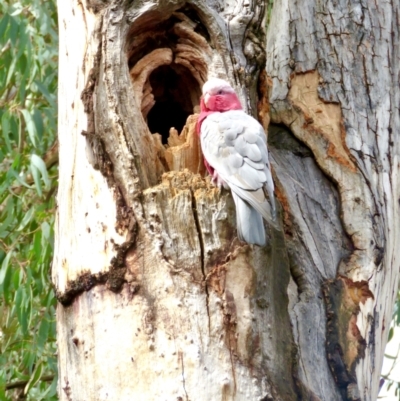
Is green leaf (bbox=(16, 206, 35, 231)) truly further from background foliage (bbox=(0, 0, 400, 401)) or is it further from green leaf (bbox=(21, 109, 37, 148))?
green leaf (bbox=(21, 109, 37, 148))

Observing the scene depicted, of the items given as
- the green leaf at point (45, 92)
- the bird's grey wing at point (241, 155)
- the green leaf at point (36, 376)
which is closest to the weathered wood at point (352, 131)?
the bird's grey wing at point (241, 155)

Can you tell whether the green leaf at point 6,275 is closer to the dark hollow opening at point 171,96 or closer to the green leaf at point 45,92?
the green leaf at point 45,92

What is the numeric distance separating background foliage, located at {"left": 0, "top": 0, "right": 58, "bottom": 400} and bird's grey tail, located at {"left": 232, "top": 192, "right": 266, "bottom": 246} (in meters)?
1.25

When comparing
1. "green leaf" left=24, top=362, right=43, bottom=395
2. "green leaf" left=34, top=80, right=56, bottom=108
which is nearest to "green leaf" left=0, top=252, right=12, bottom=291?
"green leaf" left=24, top=362, right=43, bottom=395

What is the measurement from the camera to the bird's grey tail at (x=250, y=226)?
1864mm

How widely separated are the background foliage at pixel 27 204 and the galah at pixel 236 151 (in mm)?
953

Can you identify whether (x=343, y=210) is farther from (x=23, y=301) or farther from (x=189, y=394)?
Answer: (x=23, y=301)

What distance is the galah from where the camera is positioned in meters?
1.98

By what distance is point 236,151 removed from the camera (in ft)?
7.20

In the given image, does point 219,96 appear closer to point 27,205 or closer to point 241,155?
point 241,155

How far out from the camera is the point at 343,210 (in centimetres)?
236

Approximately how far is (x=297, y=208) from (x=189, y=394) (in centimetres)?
77

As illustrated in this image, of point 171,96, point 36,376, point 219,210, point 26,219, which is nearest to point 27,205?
point 26,219

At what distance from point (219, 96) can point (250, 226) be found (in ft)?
1.71
